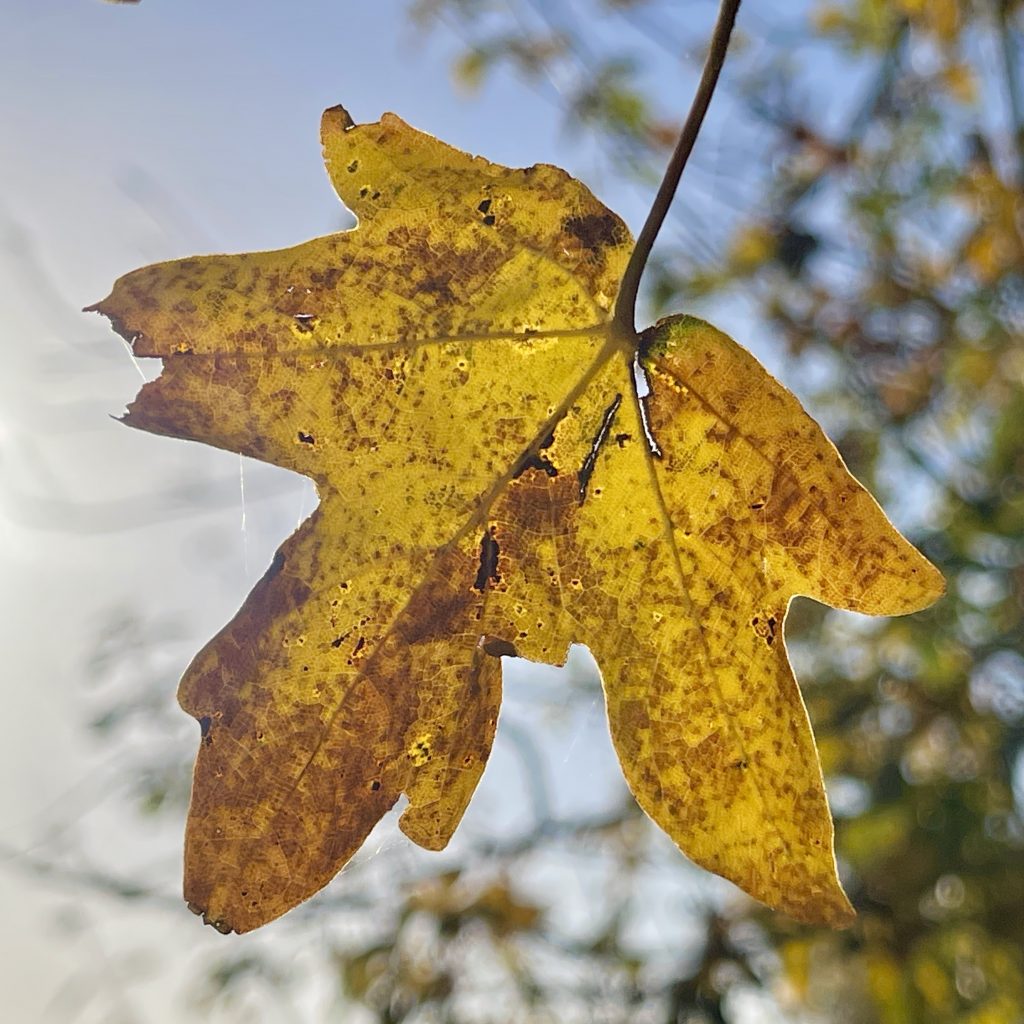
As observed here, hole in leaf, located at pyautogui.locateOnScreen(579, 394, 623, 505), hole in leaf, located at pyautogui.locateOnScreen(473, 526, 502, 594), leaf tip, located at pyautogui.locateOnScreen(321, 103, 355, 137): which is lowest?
hole in leaf, located at pyautogui.locateOnScreen(473, 526, 502, 594)

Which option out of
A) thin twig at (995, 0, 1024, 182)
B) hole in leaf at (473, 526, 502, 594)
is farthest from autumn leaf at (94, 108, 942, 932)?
thin twig at (995, 0, 1024, 182)

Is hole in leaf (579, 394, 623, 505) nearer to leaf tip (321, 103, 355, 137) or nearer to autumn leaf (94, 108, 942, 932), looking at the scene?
autumn leaf (94, 108, 942, 932)

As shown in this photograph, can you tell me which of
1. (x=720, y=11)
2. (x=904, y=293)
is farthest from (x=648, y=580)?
(x=904, y=293)

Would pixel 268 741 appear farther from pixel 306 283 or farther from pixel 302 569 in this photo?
pixel 306 283

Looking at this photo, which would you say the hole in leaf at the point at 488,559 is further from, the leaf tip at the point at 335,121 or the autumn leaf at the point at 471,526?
the leaf tip at the point at 335,121

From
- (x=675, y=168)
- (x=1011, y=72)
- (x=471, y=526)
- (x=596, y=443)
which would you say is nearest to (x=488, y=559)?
(x=471, y=526)

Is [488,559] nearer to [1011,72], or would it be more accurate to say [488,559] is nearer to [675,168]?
[675,168]
